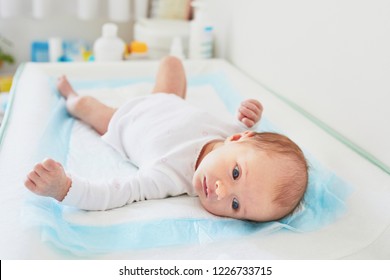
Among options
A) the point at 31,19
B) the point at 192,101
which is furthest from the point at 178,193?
the point at 31,19

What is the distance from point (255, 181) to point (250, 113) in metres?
0.32

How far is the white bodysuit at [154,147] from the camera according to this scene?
90 cm

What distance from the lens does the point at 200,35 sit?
6.43ft

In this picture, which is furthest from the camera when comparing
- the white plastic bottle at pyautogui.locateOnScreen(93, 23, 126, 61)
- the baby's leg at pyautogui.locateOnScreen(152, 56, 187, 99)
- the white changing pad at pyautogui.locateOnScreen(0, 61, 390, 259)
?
the white plastic bottle at pyautogui.locateOnScreen(93, 23, 126, 61)

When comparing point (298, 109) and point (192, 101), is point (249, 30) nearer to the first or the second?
point (192, 101)

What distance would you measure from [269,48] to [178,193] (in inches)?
29.1

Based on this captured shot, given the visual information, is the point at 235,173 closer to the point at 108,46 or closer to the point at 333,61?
the point at 333,61

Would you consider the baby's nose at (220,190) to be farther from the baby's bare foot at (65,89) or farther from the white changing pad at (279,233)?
the baby's bare foot at (65,89)

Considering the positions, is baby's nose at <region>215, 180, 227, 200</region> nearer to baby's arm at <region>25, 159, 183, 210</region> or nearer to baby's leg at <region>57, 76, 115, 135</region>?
baby's arm at <region>25, 159, 183, 210</region>

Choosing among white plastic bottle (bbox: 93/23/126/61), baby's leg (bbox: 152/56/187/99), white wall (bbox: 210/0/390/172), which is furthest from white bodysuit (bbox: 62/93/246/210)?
white plastic bottle (bbox: 93/23/126/61)

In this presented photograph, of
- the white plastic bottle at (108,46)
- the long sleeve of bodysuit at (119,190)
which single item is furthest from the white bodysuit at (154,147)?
the white plastic bottle at (108,46)

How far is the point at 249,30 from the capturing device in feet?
5.66

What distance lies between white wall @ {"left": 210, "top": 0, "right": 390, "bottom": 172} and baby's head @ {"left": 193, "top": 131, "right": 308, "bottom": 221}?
0.21 meters

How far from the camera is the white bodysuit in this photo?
895 mm
